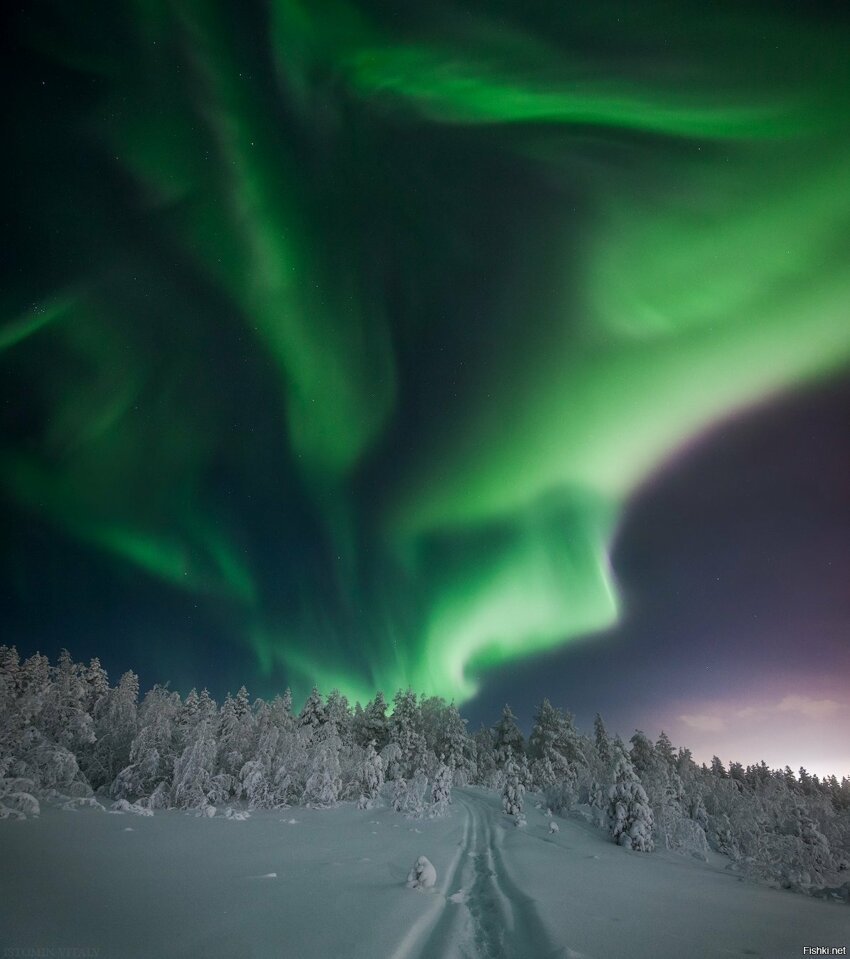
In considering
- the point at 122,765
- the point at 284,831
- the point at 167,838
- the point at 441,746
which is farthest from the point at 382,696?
the point at 167,838

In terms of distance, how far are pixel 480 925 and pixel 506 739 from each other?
223 feet

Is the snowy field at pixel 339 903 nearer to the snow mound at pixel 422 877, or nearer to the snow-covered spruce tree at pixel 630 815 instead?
the snow mound at pixel 422 877

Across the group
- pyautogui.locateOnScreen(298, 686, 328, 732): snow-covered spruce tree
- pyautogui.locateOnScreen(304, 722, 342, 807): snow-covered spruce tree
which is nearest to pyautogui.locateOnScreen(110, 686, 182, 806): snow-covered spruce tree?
pyautogui.locateOnScreen(304, 722, 342, 807): snow-covered spruce tree

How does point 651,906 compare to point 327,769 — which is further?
point 327,769

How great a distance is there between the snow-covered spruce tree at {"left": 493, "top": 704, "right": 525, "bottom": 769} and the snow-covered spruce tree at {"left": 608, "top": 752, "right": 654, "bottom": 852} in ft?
160

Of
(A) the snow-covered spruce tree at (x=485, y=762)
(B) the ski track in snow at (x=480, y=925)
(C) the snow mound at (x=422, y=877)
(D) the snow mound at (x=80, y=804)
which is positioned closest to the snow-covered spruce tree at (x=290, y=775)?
(D) the snow mound at (x=80, y=804)

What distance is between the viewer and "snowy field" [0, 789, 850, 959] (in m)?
5.14

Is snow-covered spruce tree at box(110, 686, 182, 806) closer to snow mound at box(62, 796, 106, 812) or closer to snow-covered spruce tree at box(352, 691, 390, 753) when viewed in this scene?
snow mound at box(62, 796, 106, 812)

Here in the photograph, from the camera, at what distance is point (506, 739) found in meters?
65.0

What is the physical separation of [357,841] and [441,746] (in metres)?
58.3

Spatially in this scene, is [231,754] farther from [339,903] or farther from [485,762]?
[485,762]

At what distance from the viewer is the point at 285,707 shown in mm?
48125

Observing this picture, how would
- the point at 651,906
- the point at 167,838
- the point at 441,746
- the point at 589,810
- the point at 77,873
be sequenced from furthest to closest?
the point at 441,746
the point at 589,810
the point at 167,838
the point at 651,906
the point at 77,873

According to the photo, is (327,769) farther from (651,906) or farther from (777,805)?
(777,805)
